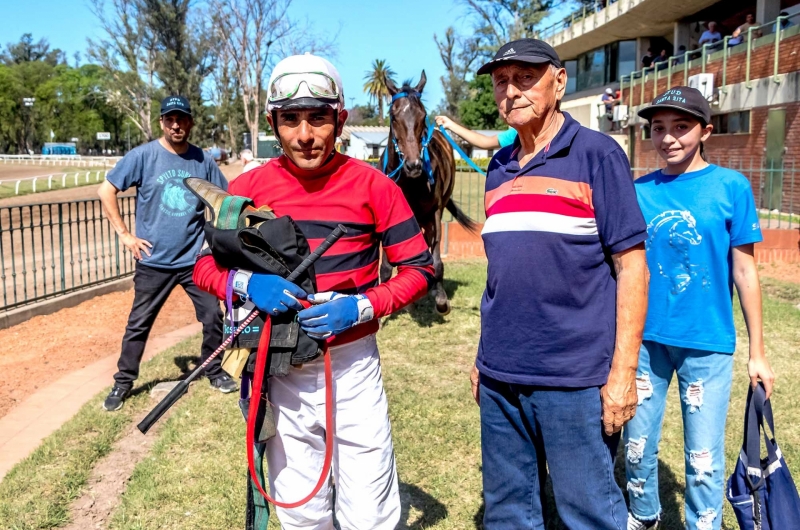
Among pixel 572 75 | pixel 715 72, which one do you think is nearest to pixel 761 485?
pixel 715 72

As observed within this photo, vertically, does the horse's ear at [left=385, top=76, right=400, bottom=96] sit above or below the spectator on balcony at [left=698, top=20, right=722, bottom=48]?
below

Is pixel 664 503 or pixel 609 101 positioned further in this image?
pixel 609 101

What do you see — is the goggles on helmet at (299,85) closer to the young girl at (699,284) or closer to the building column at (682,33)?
the young girl at (699,284)

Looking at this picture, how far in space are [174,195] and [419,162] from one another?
2.33 meters

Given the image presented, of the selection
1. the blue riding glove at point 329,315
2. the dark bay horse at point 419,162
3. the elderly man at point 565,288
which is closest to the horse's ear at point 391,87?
the dark bay horse at point 419,162

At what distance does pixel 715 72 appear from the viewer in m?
19.8

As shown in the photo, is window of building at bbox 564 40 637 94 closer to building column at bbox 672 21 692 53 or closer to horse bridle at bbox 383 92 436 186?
building column at bbox 672 21 692 53

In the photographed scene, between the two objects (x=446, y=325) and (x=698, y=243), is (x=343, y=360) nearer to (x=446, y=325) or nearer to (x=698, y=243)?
(x=698, y=243)

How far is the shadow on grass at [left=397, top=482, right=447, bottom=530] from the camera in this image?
11.0 ft

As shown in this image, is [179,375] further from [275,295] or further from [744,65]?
[744,65]

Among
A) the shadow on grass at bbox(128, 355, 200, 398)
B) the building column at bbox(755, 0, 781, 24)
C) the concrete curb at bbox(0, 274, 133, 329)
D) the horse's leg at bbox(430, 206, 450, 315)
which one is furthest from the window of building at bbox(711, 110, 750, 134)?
the shadow on grass at bbox(128, 355, 200, 398)

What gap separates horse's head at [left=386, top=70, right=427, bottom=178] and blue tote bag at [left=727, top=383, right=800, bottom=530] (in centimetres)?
408

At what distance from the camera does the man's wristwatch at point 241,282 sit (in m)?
2.27

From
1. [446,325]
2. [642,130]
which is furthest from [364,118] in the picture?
[446,325]
